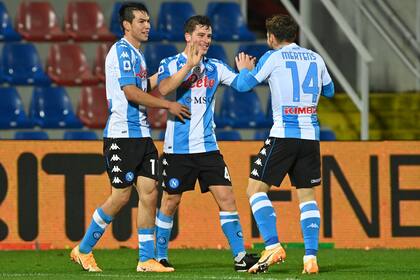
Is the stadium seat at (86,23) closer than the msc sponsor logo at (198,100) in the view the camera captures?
No

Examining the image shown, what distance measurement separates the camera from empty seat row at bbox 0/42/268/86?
47.1 feet

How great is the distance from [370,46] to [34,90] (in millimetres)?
4206

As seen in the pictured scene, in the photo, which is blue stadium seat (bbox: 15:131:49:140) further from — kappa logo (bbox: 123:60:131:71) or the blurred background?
kappa logo (bbox: 123:60:131:71)

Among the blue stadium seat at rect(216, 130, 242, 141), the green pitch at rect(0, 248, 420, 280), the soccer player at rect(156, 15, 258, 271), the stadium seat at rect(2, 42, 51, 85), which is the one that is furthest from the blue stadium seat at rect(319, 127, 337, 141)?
the soccer player at rect(156, 15, 258, 271)

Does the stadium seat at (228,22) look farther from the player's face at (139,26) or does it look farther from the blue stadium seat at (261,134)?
the player's face at (139,26)

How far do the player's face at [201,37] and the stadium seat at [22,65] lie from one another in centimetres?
586

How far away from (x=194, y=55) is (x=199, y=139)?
665 mm

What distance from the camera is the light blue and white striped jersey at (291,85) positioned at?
838 cm

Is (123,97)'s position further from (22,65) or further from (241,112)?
(22,65)

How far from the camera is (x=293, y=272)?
28.1 ft

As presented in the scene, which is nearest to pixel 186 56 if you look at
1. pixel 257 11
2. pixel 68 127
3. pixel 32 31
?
pixel 68 127

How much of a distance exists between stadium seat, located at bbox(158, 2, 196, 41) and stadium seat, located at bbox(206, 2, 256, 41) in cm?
27

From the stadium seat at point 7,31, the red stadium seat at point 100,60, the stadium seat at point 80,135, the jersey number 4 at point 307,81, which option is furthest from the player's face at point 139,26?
the stadium seat at point 7,31

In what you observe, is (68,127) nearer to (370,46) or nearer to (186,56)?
(370,46)
